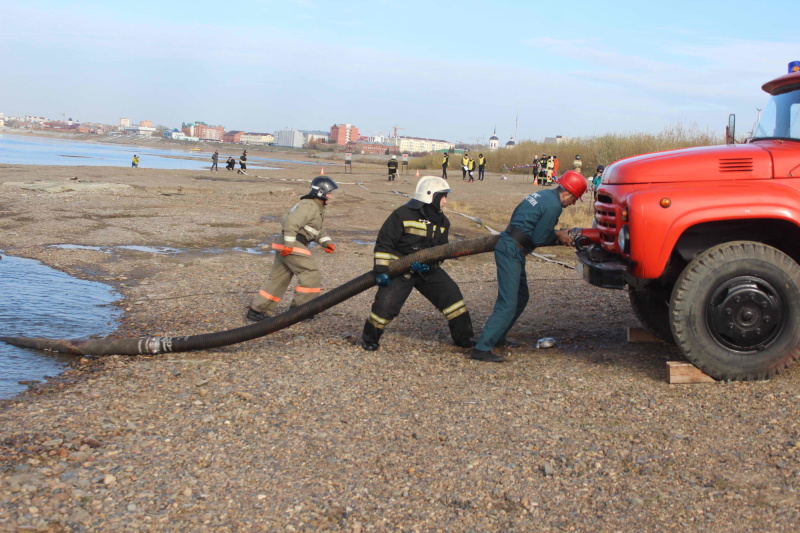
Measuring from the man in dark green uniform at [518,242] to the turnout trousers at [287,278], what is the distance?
7.80 ft

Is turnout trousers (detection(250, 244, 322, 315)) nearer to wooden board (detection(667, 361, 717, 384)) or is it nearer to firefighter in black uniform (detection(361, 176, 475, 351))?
firefighter in black uniform (detection(361, 176, 475, 351))

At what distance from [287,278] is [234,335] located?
1689 millimetres

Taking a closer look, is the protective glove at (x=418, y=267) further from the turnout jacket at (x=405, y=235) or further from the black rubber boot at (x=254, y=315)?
the black rubber boot at (x=254, y=315)

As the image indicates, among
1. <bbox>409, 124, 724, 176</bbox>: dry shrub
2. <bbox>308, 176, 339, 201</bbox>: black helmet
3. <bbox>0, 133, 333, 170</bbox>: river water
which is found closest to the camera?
<bbox>308, 176, 339, 201</bbox>: black helmet

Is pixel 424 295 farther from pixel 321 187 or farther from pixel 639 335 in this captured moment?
pixel 639 335

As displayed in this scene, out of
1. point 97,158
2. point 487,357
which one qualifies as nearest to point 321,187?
point 487,357

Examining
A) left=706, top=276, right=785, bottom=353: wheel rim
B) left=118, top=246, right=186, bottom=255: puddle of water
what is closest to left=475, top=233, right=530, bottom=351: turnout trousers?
left=706, top=276, right=785, bottom=353: wheel rim

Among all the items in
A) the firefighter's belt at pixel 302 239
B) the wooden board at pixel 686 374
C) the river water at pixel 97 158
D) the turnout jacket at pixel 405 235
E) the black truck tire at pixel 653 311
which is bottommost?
the wooden board at pixel 686 374

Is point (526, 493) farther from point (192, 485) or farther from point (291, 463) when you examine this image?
point (192, 485)

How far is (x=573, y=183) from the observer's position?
6.73 metres

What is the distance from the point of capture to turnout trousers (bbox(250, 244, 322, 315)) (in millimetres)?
8469

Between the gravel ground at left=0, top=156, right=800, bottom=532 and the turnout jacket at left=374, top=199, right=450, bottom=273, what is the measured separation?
3.10ft

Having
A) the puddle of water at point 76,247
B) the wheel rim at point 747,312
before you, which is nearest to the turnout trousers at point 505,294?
the wheel rim at point 747,312

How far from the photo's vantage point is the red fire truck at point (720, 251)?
18.4 feet
